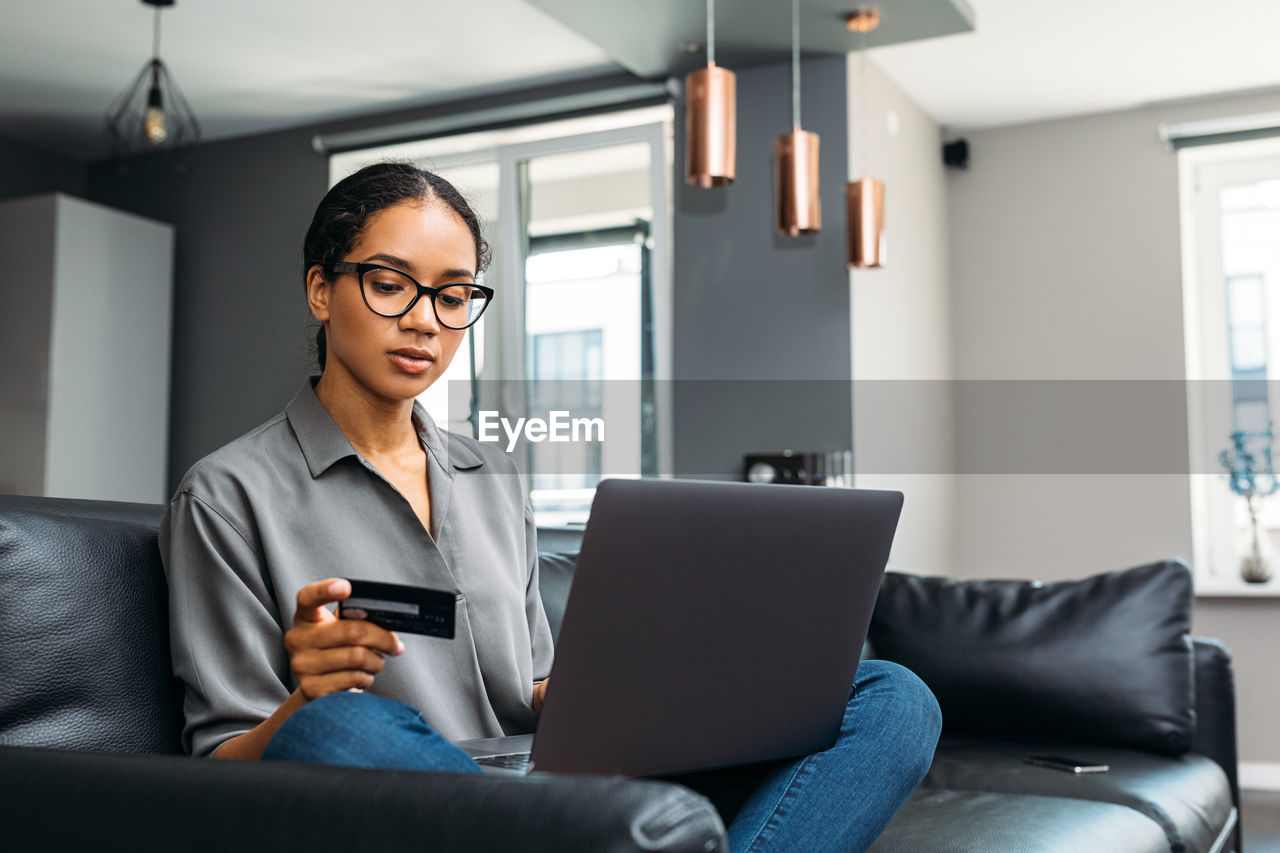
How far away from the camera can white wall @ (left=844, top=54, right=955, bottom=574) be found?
4.00 m

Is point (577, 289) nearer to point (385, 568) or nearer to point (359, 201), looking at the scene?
point (359, 201)

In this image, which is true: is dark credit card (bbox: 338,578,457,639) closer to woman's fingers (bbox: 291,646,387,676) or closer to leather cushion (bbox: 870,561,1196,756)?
woman's fingers (bbox: 291,646,387,676)

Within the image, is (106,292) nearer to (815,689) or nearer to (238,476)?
(238,476)

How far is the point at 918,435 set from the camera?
4.41 meters

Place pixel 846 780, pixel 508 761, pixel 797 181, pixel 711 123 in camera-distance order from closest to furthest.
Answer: pixel 508 761, pixel 846 780, pixel 711 123, pixel 797 181

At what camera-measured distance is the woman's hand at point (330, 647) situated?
0.95m

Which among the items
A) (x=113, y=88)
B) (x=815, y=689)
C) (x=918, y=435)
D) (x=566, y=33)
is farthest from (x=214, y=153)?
(x=815, y=689)

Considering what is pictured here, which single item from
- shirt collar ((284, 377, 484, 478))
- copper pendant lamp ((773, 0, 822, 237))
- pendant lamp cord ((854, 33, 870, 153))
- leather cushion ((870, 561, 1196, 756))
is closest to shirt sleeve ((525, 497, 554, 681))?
shirt collar ((284, 377, 484, 478))

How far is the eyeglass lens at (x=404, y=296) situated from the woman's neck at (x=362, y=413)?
0.32 feet

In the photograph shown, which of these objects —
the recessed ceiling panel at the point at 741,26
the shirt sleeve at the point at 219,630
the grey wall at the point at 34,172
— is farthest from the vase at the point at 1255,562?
the grey wall at the point at 34,172

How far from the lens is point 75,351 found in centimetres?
480

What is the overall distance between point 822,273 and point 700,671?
3.12 metres

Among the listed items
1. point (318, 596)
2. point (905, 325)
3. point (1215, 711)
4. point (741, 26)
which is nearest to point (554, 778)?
point (318, 596)

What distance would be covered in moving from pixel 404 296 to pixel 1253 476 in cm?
392
